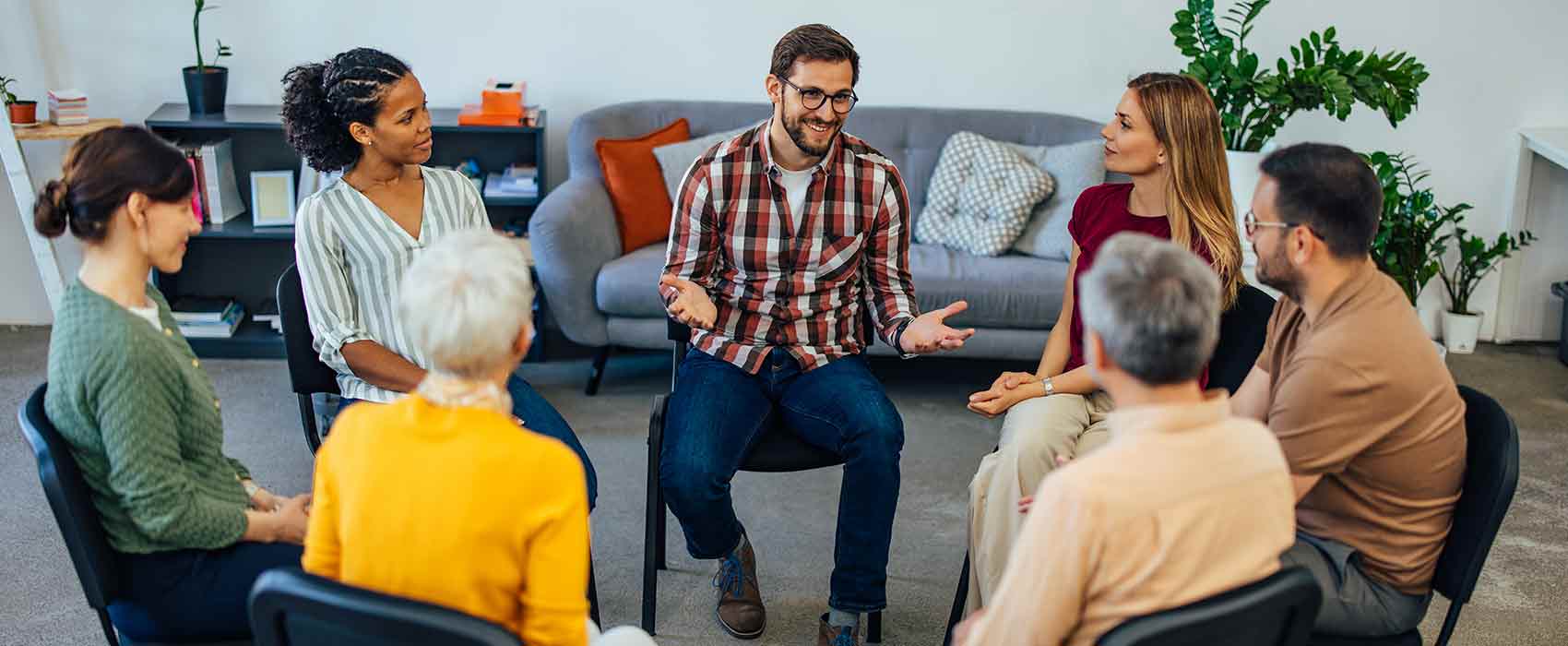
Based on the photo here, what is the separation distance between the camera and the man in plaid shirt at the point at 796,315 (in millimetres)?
2602

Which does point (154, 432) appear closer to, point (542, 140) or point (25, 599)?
point (25, 599)

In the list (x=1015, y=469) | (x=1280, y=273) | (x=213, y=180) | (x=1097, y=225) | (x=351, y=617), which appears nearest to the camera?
(x=351, y=617)

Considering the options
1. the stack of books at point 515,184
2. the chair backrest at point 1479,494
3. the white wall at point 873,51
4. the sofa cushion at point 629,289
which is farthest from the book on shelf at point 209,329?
the chair backrest at point 1479,494

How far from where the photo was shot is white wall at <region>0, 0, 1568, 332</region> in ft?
14.5

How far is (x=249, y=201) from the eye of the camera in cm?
449

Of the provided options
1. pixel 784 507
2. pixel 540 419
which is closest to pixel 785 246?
pixel 540 419

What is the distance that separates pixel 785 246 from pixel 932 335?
369mm

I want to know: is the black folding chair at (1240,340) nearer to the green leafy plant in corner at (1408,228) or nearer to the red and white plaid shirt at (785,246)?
the red and white plaid shirt at (785,246)

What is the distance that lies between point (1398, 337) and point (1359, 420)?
0.43ft

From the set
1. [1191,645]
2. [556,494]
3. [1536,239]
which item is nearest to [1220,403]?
[1191,645]

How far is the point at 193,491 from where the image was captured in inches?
73.9

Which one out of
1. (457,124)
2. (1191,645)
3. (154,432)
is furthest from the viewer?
(457,124)

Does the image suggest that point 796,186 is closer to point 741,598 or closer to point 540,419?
point 540,419

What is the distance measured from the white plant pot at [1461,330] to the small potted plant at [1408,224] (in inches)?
5.0
